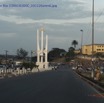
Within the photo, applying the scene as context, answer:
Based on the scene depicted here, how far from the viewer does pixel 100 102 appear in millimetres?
20047

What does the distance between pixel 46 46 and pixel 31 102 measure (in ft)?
546

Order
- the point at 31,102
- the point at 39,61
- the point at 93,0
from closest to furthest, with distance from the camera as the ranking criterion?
the point at 31,102, the point at 93,0, the point at 39,61

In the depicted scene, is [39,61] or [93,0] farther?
[39,61]

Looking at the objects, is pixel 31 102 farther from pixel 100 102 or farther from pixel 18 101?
pixel 100 102

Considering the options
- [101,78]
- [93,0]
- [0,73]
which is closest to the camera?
[101,78]

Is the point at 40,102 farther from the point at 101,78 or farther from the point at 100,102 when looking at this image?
the point at 101,78

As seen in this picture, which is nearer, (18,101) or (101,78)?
(18,101)

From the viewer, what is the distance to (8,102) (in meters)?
19.0

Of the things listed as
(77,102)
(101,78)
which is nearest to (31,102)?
(77,102)

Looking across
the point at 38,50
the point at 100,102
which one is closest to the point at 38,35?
the point at 38,50

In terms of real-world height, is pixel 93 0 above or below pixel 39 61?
above

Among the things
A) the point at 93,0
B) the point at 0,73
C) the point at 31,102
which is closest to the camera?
the point at 31,102

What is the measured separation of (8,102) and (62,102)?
93.6 inches

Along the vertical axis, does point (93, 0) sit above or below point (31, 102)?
above
